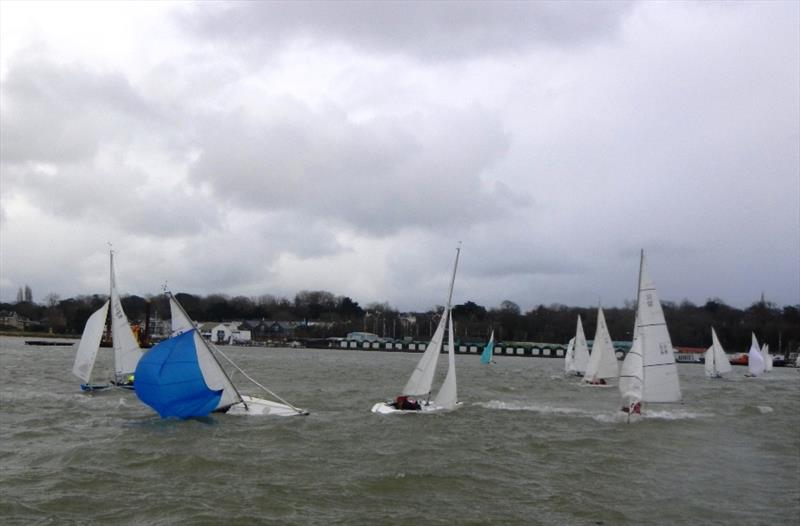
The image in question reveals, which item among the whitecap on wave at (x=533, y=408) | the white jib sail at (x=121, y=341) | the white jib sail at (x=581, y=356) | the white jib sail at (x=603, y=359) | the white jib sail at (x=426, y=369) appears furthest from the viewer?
Result: the white jib sail at (x=581, y=356)

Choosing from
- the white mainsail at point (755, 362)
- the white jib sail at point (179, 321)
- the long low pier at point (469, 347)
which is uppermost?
the white jib sail at point (179, 321)

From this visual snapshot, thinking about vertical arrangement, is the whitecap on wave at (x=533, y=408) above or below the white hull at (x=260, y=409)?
below

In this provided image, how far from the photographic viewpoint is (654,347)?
101 ft

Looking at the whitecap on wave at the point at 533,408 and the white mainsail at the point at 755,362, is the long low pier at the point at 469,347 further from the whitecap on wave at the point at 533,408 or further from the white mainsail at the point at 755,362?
the whitecap on wave at the point at 533,408

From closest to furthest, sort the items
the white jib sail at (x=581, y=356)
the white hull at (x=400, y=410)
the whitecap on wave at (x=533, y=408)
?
the white hull at (x=400, y=410) < the whitecap on wave at (x=533, y=408) < the white jib sail at (x=581, y=356)

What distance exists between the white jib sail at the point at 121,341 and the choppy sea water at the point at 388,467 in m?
3.28

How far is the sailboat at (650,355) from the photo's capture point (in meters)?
30.5

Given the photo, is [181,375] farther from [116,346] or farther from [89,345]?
[116,346]

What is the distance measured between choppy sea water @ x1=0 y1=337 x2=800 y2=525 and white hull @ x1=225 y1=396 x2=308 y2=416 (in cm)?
96

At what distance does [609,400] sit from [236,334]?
492ft

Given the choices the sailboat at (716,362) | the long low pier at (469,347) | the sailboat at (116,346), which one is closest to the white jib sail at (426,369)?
the sailboat at (116,346)

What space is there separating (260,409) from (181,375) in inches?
148

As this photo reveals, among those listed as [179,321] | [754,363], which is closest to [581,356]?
[754,363]

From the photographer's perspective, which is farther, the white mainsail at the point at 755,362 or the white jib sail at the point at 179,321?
the white mainsail at the point at 755,362
